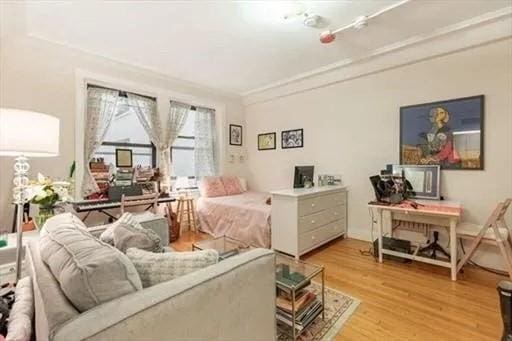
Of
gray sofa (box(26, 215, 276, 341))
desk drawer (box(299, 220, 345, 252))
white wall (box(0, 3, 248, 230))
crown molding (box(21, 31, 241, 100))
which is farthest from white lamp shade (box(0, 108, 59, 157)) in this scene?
desk drawer (box(299, 220, 345, 252))

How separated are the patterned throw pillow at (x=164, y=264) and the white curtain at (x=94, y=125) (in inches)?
111

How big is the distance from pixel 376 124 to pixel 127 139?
373cm

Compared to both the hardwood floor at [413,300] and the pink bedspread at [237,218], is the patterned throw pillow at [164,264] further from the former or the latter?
the pink bedspread at [237,218]

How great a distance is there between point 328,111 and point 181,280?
12.1ft

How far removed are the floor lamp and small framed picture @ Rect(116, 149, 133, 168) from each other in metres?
2.03

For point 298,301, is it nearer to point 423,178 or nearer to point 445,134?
point 423,178

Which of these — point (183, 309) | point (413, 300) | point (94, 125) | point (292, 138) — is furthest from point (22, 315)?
point (292, 138)

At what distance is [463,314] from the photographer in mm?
1905

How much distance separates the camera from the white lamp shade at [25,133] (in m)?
1.47

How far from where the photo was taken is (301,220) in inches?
117

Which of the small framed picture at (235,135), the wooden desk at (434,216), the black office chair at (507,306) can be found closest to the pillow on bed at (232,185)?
the small framed picture at (235,135)

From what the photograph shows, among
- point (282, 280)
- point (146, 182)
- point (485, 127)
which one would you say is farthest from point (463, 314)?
point (146, 182)

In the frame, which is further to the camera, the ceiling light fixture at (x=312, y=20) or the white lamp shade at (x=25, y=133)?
the ceiling light fixture at (x=312, y=20)

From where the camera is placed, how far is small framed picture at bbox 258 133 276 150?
16.1ft
